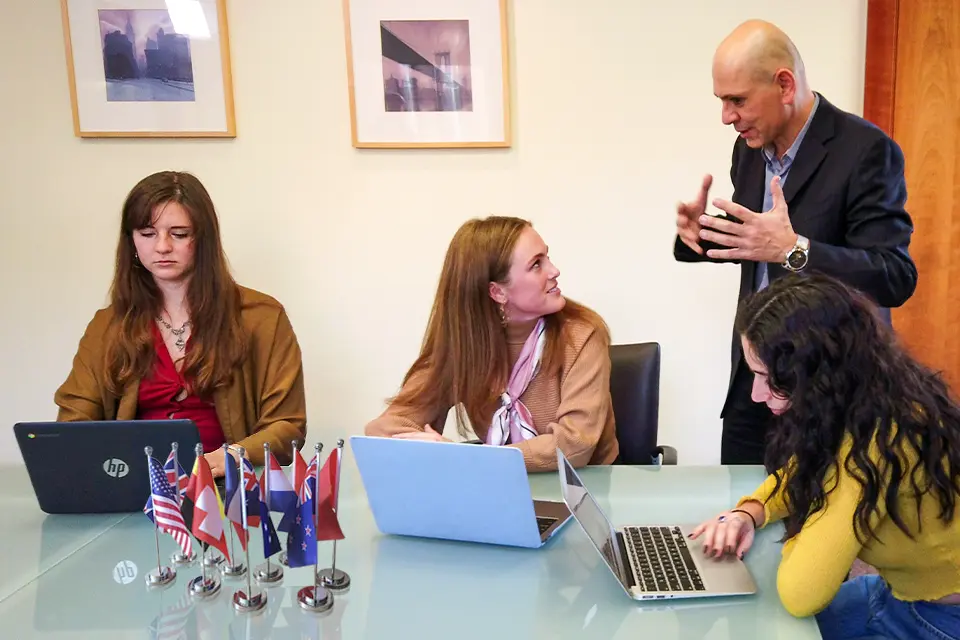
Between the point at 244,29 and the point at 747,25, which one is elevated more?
the point at 244,29

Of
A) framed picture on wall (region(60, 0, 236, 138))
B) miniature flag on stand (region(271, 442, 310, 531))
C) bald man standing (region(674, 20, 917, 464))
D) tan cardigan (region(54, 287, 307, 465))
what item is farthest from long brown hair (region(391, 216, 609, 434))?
framed picture on wall (region(60, 0, 236, 138))

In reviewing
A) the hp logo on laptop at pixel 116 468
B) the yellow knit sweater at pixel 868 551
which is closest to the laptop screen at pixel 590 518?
the yellow knit sweater at pixel 868 551

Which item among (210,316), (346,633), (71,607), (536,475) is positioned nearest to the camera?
(346,633)

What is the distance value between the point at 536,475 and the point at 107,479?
2.72 ft

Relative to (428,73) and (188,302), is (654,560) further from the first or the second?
(428,73)

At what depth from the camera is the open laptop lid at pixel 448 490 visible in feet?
3.94

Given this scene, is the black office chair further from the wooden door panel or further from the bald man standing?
the wooden door panel

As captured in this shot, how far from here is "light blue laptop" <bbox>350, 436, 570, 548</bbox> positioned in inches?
47.3

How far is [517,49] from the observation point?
253 centimetres

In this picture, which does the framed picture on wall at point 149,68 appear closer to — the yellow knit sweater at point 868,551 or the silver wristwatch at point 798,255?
the silver wristwatch at point 798,255

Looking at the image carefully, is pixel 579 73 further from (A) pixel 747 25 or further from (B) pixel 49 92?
(B) pixel 49 92

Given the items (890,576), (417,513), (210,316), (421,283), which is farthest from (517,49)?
(890,576)

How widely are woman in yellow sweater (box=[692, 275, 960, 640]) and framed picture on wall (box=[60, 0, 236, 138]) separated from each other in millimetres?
2007

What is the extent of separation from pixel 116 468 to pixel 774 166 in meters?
1.68
